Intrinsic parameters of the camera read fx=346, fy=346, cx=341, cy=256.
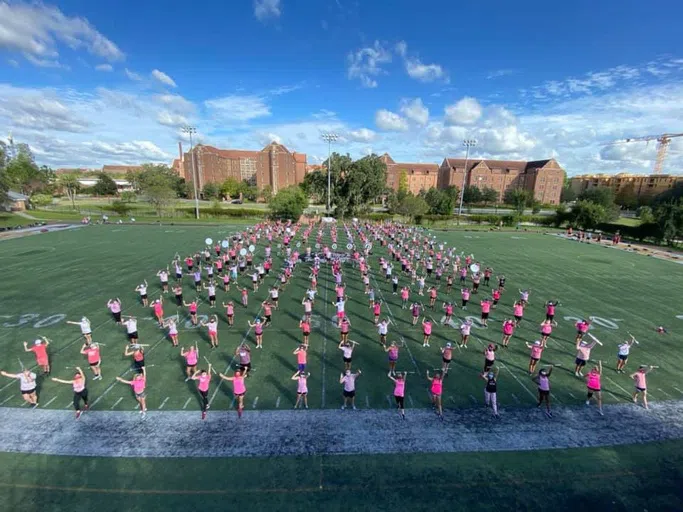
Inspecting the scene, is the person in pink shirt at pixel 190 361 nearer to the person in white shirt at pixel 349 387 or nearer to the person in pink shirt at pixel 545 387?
the person in white shirt at pixel 349 387

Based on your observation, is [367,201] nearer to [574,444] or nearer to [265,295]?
[265,295]

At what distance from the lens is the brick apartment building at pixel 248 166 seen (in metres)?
125

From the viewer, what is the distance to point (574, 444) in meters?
8.56

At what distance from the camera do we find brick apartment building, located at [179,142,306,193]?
12469 cm

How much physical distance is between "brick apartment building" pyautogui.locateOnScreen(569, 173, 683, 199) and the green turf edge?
121 meters

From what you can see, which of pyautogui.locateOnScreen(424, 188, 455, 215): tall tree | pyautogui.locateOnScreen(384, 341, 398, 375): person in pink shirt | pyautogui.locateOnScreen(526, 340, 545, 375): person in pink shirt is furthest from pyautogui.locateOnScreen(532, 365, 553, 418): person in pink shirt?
pyautogui.locateOnScreen(424, 188, 455, 215): tall tree

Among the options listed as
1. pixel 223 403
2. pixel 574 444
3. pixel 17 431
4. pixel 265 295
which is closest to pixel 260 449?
pixel 223 403

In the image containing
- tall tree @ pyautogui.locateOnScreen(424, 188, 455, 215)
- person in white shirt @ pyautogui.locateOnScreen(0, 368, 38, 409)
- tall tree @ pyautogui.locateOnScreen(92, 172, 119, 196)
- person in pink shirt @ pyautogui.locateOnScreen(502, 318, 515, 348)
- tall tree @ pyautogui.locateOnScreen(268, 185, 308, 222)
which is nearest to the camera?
person in white shirt @ pyautogui.locateOnScreen(0, 368, 38, 409)

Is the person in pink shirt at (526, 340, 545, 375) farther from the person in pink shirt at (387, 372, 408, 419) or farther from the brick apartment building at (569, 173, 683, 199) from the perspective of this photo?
the brick apartment building at (569, 173, 683, 199)

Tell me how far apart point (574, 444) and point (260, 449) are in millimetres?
7677

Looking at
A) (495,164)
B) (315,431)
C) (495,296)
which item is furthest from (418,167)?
(315,431)

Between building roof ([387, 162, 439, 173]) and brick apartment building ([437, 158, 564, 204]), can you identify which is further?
building roof ([387, 162, 439, 173])

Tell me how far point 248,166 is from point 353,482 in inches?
5427

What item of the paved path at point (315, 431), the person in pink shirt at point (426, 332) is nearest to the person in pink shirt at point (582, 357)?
the paved path at point (315, 431)
